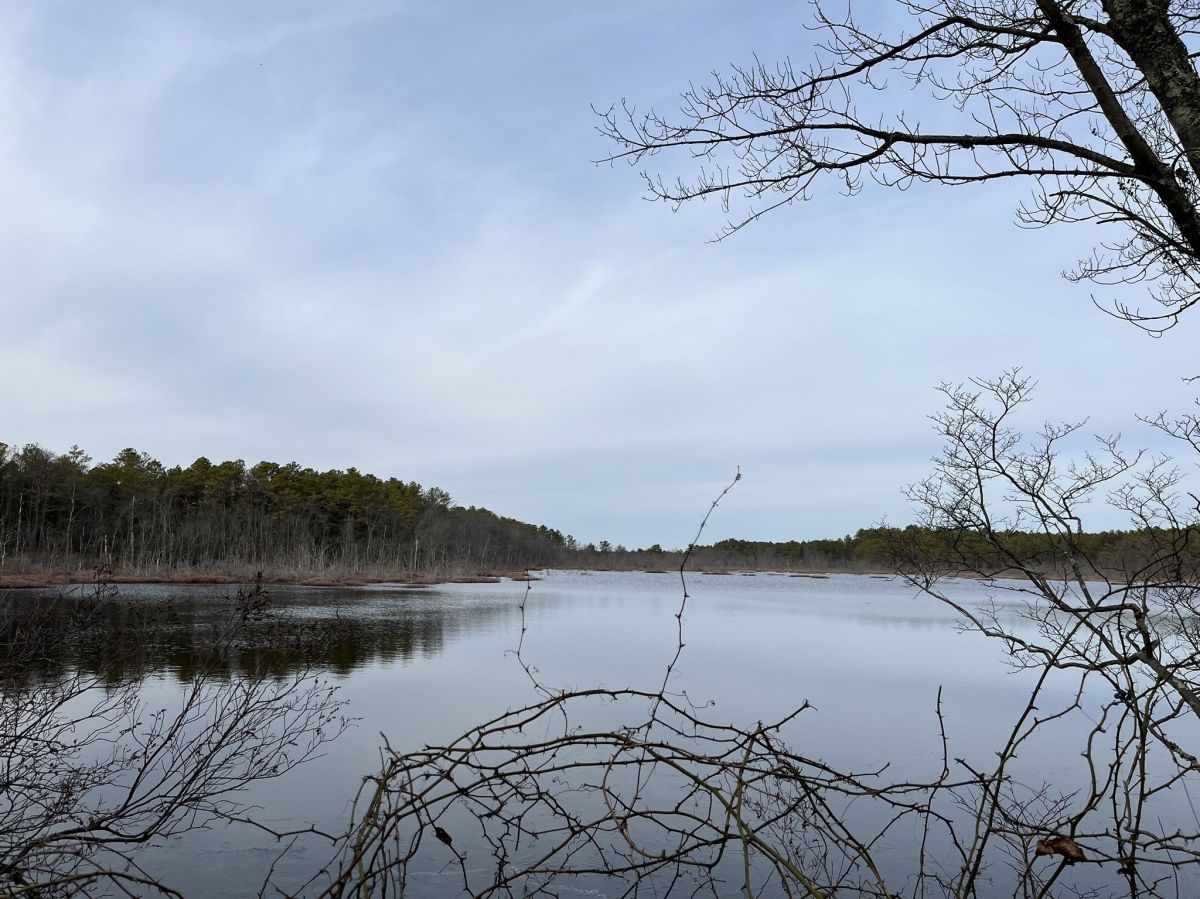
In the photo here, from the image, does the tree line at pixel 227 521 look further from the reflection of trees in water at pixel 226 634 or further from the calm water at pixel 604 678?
the calm water at pixel 604 678

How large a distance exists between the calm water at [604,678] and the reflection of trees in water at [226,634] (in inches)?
4.6

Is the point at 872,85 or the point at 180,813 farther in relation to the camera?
the point at 180,813

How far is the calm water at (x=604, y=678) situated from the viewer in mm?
7016

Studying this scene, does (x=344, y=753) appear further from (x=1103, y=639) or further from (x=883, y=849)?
(x=1103, y=639)

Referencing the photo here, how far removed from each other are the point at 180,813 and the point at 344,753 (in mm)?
2217

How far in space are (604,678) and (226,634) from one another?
7.46 meters

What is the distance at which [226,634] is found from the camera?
6.07 meters

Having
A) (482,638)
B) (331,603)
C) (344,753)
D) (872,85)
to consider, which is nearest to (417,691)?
(344,753)

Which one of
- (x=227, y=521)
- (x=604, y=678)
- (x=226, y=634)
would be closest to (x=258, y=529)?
(x=227, y=521)

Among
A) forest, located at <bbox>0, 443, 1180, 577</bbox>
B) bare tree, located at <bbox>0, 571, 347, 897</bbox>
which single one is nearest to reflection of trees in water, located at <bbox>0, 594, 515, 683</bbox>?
bare tree, located at <bbox>0, 571, 347, 897</bbox>

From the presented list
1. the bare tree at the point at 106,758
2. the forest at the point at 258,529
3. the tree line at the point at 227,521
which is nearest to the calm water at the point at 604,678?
the bare tree at the point at 106,758

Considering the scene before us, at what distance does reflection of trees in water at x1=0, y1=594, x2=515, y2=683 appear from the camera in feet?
19.8

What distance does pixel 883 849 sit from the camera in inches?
239

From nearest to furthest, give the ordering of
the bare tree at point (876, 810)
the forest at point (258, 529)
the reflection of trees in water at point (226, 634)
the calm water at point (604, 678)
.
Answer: the bare tree at point (876, 810) → the reflection of trees in water at point (226, 634) → the calm water at point (604, 678) → the forest at point (258, 529)
